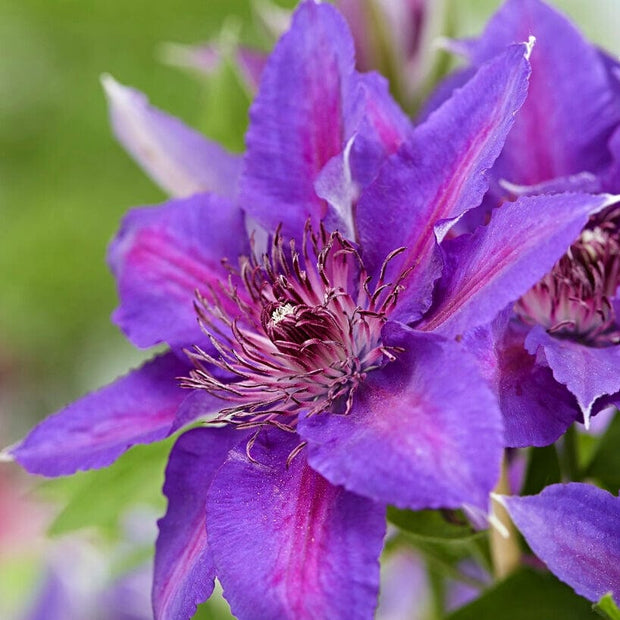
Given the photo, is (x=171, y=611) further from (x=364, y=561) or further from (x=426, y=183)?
(x=426, y=183)

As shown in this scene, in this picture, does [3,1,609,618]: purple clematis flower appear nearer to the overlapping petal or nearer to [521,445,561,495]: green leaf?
the overlapping petal

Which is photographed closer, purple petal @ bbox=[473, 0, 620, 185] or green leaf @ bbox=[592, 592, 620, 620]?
green leaf @ bbox=[592, 592, 620, 620]

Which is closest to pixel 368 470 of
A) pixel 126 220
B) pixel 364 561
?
pixel 364 561

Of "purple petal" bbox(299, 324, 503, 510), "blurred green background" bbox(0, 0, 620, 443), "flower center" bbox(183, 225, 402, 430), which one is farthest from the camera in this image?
"blurred green background" bbox(0, 0, 620, 443)

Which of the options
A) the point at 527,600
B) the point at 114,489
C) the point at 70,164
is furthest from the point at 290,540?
the point at 70,164

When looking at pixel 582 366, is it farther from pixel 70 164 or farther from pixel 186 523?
pixel 70 164

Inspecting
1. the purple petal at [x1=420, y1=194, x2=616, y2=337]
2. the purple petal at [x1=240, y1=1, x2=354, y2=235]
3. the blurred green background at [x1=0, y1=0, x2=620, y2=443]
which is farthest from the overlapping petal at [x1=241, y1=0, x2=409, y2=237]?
the blurred green background at [x1=0, y1=0, x2=620, y2=443]

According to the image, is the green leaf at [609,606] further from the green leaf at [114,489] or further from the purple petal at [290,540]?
the green leaf at [114,489]
